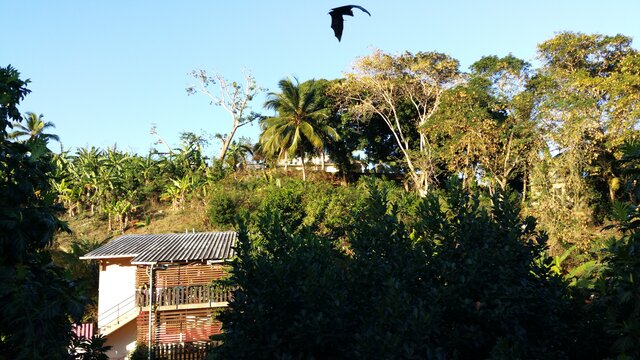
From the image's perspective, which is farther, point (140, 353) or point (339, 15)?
point (140, 353)

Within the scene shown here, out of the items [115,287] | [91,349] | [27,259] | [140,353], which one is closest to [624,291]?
[91,349]

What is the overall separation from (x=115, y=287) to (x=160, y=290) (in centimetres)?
345

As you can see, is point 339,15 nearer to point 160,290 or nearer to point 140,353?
point 140,353

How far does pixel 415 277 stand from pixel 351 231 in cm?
99

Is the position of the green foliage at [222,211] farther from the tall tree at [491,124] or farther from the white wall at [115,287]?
the tall tree at [491,124]

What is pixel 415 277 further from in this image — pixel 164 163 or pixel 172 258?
pixel 164 163

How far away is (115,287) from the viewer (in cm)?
2220

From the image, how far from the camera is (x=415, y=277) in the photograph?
5457mm

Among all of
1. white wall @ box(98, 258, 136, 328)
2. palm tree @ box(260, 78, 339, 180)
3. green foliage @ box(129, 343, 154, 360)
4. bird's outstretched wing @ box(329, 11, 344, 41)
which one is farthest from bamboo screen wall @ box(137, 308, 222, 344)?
bird's outstretched wing @ box(329, 11, 344, 41)

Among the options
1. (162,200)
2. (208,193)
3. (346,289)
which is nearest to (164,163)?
(162,200)

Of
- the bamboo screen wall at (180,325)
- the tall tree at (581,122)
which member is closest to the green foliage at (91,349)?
the bamboo screen wall at (180,325)

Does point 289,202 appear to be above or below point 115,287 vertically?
above

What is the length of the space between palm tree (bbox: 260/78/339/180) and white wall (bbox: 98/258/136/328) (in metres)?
13.4

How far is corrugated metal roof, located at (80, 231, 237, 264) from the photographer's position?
1964 centimetres
